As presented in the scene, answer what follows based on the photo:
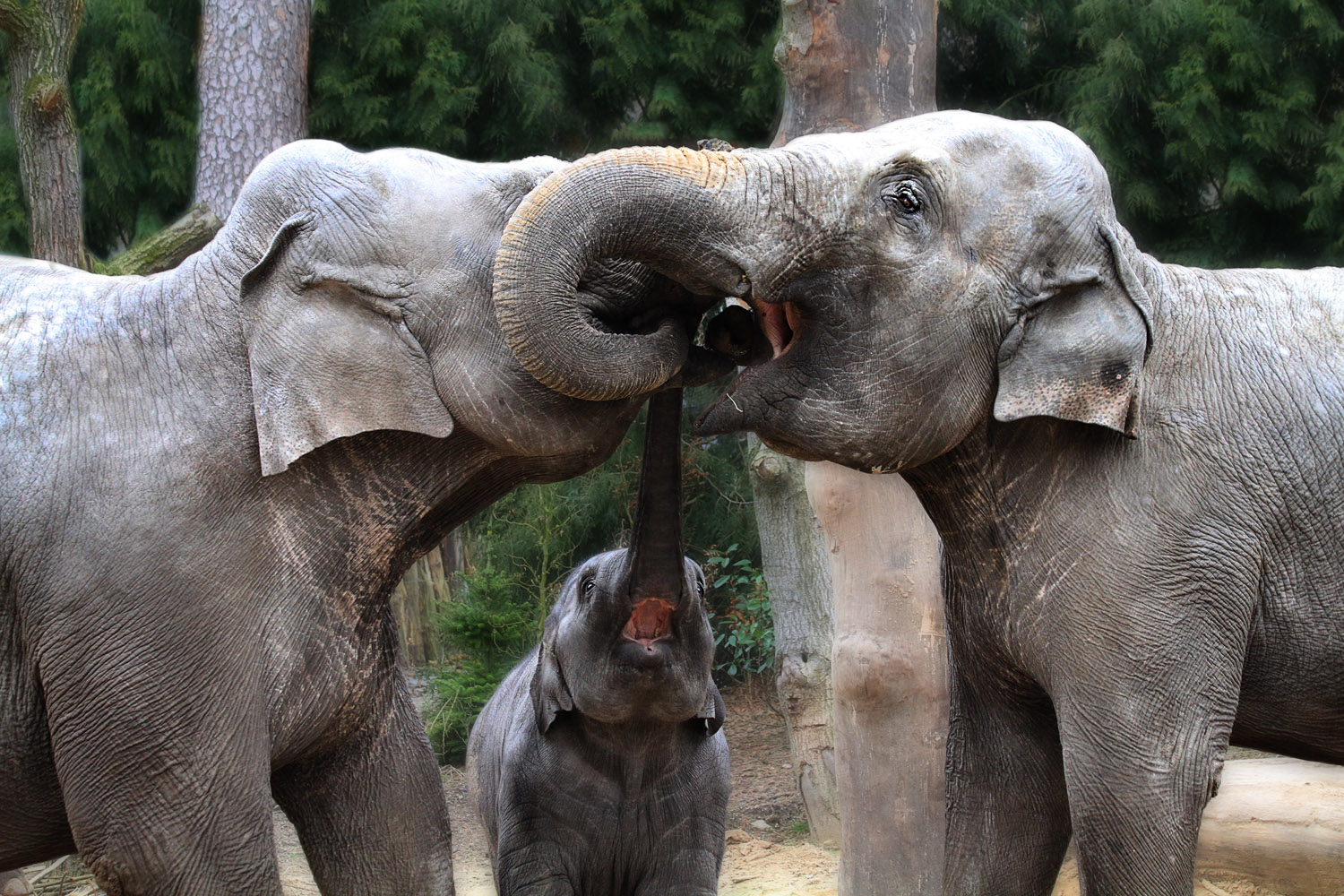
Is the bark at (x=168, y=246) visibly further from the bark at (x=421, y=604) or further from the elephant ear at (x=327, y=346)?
the bark at (x=421, y=604)

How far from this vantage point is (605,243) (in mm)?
2859

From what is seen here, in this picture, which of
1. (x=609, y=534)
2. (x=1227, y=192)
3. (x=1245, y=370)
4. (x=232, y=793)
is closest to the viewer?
(x=232, y=793)

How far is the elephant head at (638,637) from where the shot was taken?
166 inches

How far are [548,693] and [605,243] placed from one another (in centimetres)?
234

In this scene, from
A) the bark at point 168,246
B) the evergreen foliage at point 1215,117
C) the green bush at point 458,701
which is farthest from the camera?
the green bush at point 458,701

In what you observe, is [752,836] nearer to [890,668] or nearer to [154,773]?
[890,668]

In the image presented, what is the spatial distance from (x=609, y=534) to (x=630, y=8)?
136 inches

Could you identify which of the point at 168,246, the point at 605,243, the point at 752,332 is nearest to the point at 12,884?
the point at 168,246

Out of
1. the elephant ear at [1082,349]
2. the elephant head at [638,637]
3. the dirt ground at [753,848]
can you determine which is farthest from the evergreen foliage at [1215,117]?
the elephant ear at [1082,349]

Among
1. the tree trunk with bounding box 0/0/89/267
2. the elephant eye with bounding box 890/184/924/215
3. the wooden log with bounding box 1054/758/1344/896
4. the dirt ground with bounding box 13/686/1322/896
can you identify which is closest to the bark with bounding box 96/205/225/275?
the tree trunk with bounding box 0/0/89/267

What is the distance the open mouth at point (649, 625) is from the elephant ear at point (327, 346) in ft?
4.93

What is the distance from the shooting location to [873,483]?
16.2ft

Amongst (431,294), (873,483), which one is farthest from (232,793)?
(873,483)

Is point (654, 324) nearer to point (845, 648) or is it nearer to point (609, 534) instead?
point (845, 648)
